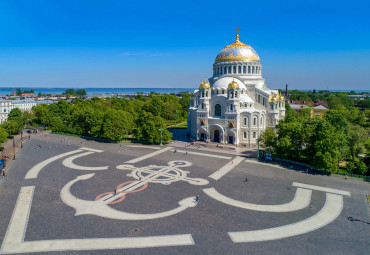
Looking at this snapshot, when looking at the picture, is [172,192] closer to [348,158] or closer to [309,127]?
[309,127]

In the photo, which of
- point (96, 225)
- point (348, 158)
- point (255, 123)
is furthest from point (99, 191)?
point (348, 158)

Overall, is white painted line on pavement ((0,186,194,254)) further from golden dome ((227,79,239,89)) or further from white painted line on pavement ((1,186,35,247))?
golden dome ((227,79,239,89))

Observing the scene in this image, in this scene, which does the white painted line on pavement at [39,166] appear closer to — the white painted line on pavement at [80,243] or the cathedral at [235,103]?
the white painted line on pavement at [80,243]

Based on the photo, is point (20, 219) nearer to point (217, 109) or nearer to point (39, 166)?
point (39, 166)

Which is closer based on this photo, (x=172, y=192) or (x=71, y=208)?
(x=71, y=208)

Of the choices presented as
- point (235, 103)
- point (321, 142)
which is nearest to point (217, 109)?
point (235, 103)

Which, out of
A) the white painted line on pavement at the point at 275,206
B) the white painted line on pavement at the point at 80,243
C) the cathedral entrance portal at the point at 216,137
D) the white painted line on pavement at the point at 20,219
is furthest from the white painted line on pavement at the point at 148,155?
the white painted line on pavement at the point at 80,243
